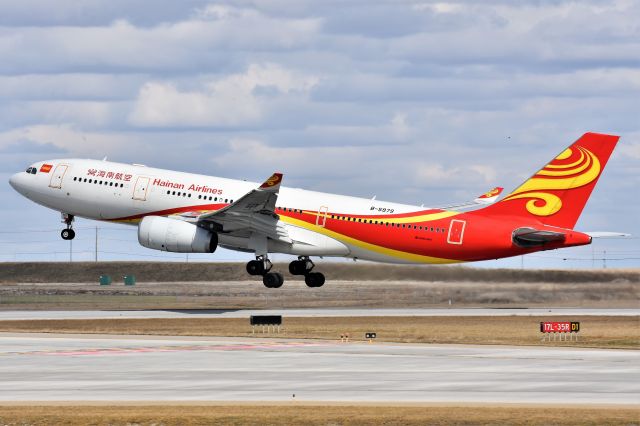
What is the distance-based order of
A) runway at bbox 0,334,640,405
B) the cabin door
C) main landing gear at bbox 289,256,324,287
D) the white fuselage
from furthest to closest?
main landing gear at bbox 289,256,324,287 < the white fuselage < the cabin door < runway at bbox 0,334,640,405

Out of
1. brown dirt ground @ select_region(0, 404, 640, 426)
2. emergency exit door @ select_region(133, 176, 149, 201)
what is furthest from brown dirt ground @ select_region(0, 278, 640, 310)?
brown dirt ground @ select_region(0, 404, 640, 426)

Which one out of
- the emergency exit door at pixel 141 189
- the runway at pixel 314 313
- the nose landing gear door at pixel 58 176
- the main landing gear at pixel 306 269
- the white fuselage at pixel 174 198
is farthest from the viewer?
the main landing gear at pixel 306 269

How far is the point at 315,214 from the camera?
82.3 meters

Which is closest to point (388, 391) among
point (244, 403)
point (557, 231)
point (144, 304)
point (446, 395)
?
point (446, 395)

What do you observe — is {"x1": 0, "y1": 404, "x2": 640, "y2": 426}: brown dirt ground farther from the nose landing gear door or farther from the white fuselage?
the nose landing gear door

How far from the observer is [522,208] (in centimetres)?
7981

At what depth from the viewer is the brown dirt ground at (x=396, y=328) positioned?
6431cm

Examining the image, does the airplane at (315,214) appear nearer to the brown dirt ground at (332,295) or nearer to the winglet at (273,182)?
the winglet at (273,182)

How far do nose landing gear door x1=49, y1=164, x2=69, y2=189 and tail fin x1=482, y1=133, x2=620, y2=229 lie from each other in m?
28.5

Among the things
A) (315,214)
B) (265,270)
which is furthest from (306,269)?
(315,214)

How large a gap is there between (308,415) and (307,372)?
11911 millimetres

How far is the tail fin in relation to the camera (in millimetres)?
79188

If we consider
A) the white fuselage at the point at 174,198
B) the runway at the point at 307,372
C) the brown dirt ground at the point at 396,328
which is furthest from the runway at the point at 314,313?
the runway at the point at 307,372

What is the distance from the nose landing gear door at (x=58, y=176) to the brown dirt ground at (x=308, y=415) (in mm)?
48765
